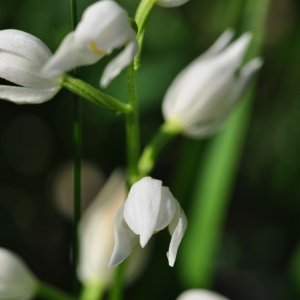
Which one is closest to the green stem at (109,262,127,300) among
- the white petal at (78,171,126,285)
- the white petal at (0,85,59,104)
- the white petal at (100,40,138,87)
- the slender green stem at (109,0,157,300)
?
the slender green stem at (109,0,157,300)

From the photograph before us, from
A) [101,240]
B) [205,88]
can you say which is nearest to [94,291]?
[101,240]

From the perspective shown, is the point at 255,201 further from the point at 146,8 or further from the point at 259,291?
the point at 146,8

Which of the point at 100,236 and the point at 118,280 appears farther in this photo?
the point at 100,236

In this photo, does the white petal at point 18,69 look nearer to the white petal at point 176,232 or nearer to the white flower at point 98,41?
the white flower at point 98,41

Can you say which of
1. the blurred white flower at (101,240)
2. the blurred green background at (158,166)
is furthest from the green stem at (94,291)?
the blurred green background at (158,166)

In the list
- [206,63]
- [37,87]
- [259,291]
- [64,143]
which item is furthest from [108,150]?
[37,87]

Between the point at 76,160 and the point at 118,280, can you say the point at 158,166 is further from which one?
the point at 76,160
